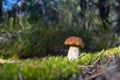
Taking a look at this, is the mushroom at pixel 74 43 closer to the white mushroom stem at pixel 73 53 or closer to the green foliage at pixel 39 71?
the white mushroom stem at pixel 73 53

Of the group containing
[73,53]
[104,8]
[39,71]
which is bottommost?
[104,8]

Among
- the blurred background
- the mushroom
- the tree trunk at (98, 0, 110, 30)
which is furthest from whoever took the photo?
the tree trunk at (98, 0, 110, 30)

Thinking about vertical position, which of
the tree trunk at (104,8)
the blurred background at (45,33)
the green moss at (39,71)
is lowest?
the tree trunk at (104,8)

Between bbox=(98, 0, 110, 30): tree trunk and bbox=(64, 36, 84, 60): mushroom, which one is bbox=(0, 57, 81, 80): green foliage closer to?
bbox=(64, 36, 84, 60): mushroom

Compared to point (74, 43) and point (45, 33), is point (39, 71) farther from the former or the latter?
point (45, 33)

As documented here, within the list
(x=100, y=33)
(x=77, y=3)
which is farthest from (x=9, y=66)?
(x=77, y=3)

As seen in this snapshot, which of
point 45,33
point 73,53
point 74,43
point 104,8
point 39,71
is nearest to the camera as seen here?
point 39,71

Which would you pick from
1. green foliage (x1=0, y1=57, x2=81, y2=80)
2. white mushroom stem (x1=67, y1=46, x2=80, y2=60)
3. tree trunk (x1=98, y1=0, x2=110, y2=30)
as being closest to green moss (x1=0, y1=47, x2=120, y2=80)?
Answer: green foliage (x1=0, y1=57, x2=81, y2=80)

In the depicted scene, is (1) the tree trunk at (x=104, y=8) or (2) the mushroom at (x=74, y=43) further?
(1) the tree trunk at (x=104, y=8)

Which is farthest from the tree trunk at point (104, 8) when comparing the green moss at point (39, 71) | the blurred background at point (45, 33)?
the green moss at point (39, 71)

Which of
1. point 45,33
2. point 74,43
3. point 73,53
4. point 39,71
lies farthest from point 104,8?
point 39,71

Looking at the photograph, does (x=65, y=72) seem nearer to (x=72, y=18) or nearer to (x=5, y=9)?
(x=5, y=9)
